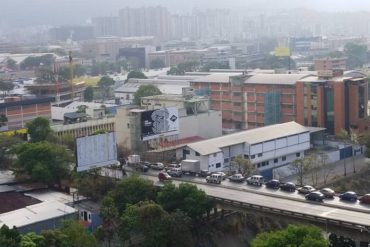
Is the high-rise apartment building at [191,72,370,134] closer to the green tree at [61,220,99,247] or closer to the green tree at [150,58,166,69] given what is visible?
the green tree at [61,220,99,247]

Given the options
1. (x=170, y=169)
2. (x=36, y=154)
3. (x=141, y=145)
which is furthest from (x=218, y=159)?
(x=36, y=154)

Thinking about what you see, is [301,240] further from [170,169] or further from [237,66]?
[237,66]

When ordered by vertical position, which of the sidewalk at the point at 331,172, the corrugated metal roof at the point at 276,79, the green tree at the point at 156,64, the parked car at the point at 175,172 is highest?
the corrugated metal roof at the point at 276,79

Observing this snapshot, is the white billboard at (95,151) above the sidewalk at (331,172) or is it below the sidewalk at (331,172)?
above

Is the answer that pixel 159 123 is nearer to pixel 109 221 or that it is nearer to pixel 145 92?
pixel 109 221

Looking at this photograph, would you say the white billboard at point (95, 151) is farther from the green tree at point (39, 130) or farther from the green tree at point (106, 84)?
the green tree at point (106, 84)

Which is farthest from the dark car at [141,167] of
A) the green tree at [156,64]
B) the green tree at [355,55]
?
the green tree at [156,64]
